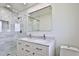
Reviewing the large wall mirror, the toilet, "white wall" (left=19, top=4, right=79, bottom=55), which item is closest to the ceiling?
the large wall mirror

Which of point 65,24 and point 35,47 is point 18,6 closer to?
point 35,47

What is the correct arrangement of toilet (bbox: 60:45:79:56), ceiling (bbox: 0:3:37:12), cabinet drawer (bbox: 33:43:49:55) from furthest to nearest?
ceiling (bbox: 0:3:37:12), cabinet drawer (bbox: 33:43:49:55), toilet (bbox: 60:45:79:56)

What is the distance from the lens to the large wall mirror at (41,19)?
4.98ft

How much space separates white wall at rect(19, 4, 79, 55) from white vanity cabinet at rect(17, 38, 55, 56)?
0.19 m

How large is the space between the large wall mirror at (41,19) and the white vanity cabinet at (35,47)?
341 mm

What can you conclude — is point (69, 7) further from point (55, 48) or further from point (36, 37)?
point (36, 37)

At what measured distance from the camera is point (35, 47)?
1361 mm

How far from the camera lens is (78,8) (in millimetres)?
1214

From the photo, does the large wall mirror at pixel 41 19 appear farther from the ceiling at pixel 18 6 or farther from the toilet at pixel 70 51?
the toilet at pixel 70 51

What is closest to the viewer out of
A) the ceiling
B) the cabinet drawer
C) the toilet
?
the toilet

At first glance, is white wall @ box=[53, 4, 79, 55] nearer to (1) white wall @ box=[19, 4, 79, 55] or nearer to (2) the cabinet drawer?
(1) white wall @ box=[19, 4, 79, 55]

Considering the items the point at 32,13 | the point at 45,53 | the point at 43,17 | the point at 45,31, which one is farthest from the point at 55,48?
the point at 32,13

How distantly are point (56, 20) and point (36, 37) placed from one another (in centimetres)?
64

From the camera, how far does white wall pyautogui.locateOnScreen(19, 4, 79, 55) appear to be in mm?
1222
